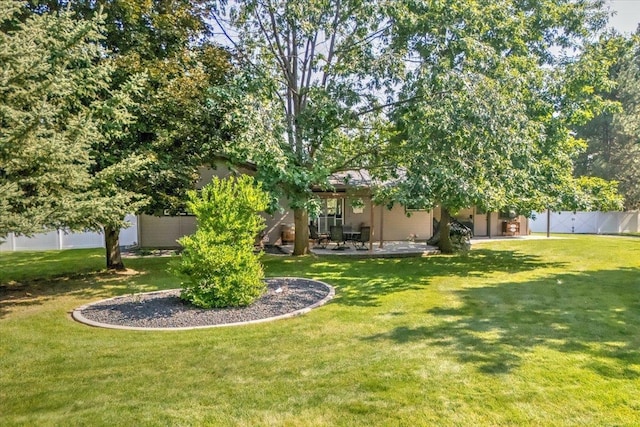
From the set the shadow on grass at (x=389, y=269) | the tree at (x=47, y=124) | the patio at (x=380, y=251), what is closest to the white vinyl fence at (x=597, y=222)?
the patio at (x=380, y=251)

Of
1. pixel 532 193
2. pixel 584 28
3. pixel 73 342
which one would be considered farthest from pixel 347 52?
pixel 73 342

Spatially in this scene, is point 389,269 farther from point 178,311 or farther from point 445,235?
point 178,311

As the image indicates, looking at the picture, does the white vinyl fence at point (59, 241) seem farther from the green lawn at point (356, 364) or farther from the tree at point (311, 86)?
the green lawn at point (356, 364)

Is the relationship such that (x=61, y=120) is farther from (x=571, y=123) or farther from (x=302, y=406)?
(x=571, y=123)

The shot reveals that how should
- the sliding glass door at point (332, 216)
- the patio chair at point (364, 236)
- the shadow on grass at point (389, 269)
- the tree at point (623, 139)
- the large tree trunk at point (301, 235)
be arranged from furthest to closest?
1. the tree at point (623, 139)
2. the sliding glass door at point (332, 216)
3. the patio chair at point (364, 236)
4. the large tree trunk at point (301, 235)
5. the shadow on grass at point (389, 269)

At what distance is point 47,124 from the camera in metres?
6.86

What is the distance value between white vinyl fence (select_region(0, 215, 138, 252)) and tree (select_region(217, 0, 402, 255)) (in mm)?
8503

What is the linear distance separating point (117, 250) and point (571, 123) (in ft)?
47.5

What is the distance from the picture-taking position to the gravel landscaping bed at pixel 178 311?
621 centimetres

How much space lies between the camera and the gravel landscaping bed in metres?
6.21

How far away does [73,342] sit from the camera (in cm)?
542

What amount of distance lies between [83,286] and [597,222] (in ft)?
102

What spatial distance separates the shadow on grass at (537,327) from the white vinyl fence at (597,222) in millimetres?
23203

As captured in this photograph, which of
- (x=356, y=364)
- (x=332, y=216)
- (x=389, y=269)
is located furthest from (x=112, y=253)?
(x=332, y=216)
